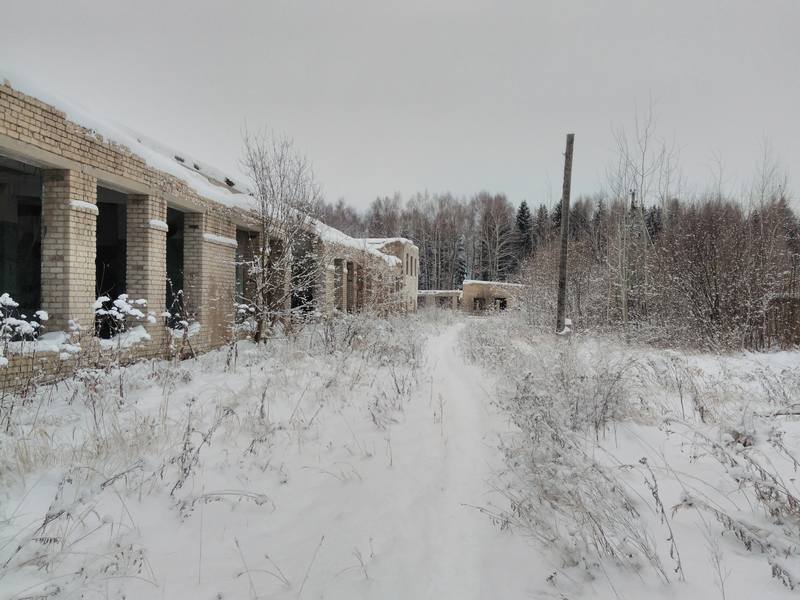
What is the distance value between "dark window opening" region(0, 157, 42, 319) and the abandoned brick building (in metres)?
0.02

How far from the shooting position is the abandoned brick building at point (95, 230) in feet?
19.5

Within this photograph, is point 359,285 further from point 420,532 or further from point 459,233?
point 459,233

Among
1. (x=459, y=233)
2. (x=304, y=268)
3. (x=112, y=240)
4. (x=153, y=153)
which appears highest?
(x=459, y=233)

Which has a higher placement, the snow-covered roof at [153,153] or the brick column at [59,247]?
the snow-covered roof at [153,153]

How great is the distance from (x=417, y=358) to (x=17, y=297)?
749 cm

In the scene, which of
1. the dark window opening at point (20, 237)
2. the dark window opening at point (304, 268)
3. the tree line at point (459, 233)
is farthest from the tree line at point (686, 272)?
the tree line at point (459, 233)

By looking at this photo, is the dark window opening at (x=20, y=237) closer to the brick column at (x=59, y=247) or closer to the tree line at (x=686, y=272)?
the brick column at (x=59, y=247)

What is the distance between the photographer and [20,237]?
325 inches

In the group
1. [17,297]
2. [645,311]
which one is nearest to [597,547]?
[17,297]

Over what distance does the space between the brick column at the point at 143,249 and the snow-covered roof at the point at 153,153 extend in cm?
77

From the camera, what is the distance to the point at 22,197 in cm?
837

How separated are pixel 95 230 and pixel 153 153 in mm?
2067

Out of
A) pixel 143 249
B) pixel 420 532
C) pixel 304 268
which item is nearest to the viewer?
pixel 420 532

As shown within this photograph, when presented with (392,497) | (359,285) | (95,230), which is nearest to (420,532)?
(392,497)
